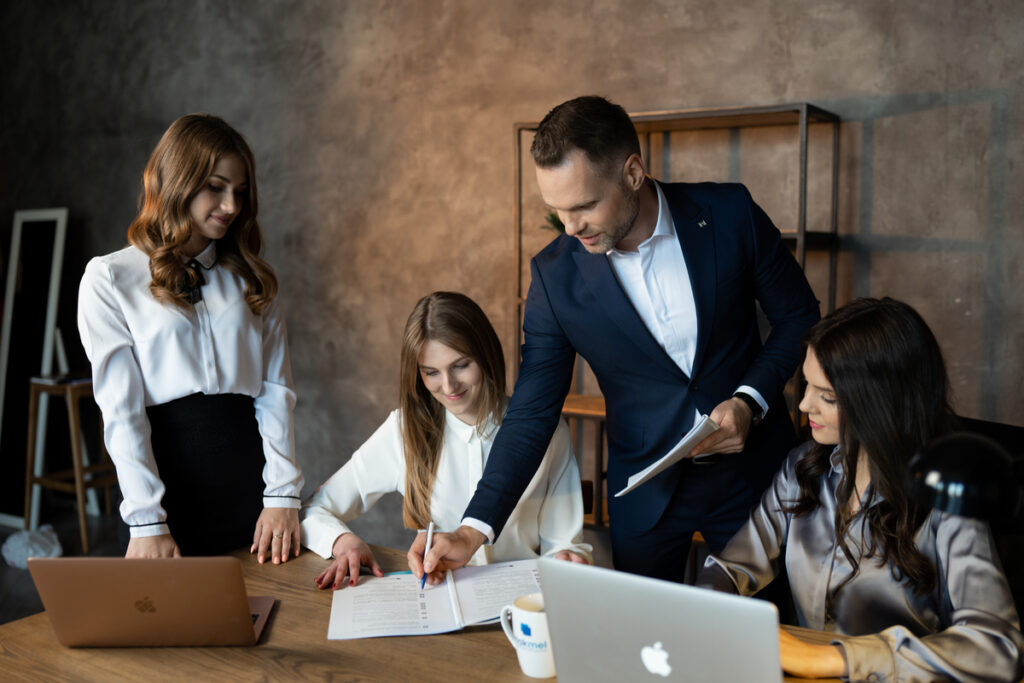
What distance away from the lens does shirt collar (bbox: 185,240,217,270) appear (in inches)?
78.1

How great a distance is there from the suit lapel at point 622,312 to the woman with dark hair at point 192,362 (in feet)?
2.48

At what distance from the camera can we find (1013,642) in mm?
1271

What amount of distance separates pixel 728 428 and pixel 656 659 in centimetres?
83

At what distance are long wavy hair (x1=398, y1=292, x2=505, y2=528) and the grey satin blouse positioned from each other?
0.71 m

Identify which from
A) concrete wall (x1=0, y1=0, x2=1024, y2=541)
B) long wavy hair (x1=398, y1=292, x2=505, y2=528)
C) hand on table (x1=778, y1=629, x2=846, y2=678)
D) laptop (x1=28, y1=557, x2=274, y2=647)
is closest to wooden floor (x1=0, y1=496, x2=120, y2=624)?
concrete wall (x1=0, y1=0, x2=1024, y2=541)

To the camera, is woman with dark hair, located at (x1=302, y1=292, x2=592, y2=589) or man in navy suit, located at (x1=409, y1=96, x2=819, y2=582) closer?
man in navy suit, located at (x1=409, y1=96, x2=819, y2=582)

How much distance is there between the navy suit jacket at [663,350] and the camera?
195cm

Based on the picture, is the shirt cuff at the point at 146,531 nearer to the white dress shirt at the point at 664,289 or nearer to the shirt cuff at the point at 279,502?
the shirt cuff at the point at 279,502

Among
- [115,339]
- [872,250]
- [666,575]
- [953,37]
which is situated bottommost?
[666,575]

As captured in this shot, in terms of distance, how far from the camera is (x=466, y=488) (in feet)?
7.12

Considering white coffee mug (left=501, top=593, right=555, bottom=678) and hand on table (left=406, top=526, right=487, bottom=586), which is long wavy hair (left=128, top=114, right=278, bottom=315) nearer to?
hand on table (left=406, top=526, right=487, bottom=586)

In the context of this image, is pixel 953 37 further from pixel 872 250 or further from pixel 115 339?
pixel 115 339

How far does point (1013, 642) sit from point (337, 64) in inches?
145

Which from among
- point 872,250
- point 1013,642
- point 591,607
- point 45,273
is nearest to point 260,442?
point 591,607
